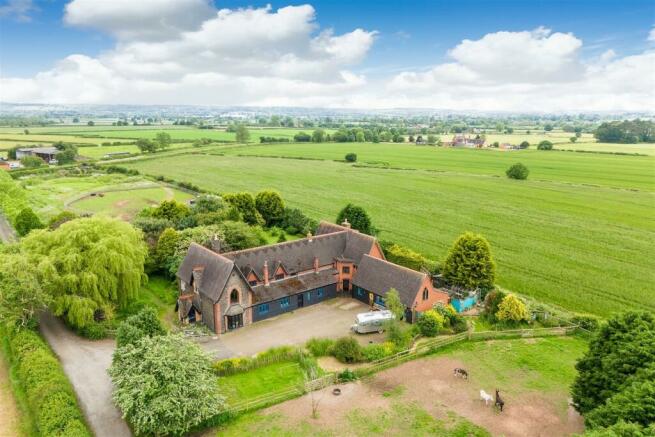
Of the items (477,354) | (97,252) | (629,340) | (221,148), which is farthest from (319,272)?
(221,148)

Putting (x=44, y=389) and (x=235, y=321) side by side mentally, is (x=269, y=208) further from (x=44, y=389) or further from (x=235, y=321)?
(x=44, y=389)

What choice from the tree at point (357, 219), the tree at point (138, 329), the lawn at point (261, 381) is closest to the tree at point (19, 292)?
the tree at point (138, 329)

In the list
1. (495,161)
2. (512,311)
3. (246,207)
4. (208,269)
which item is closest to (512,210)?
(512,311)

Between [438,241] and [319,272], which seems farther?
[438,241]

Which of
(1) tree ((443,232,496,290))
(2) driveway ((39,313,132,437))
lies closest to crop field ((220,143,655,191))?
(1) tree ((443,232,496,290))

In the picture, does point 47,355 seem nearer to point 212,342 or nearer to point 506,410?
point 212,342

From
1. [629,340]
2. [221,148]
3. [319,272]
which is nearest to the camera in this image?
[629,340]
